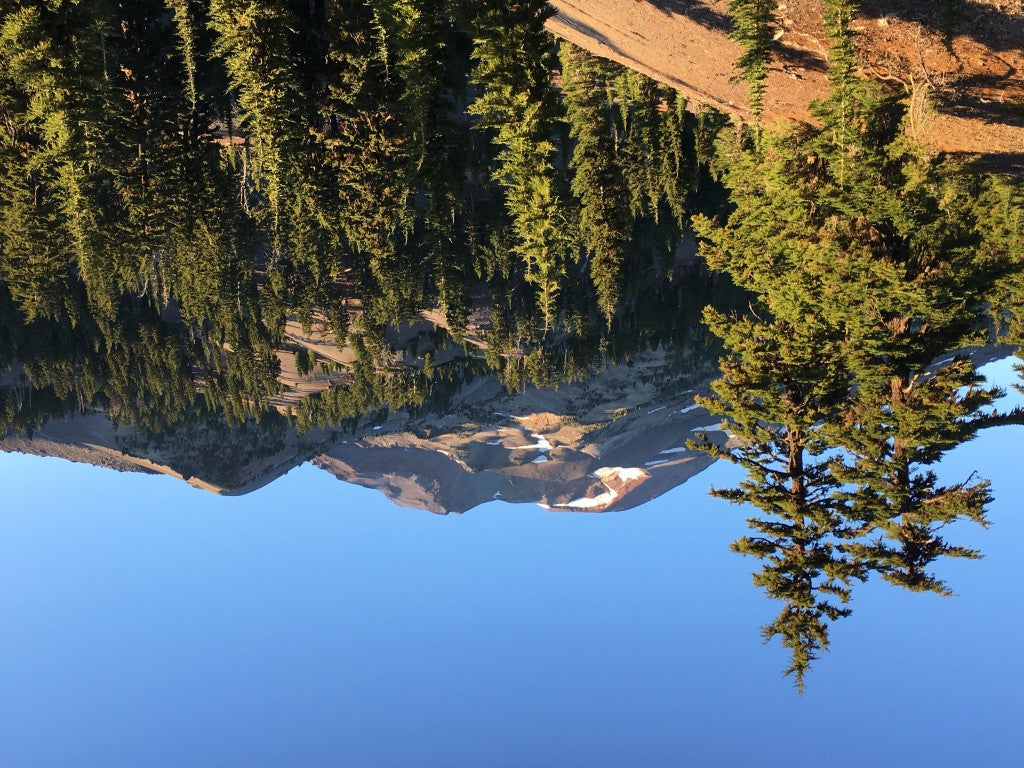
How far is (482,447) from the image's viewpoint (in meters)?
157

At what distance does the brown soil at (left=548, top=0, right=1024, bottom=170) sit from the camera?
72.4 feet

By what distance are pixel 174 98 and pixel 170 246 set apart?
47.7ft

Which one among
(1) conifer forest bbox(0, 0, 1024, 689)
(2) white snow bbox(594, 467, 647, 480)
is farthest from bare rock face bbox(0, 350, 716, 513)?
(1) conifer forest bbox(0, 0, 1024, 689)

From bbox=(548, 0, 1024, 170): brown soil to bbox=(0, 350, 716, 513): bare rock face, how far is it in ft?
274

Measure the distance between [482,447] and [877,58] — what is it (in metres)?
136

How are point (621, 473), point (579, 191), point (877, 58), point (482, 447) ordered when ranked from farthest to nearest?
point (621, 473)
point (482, 447)
point (579, 191)
point (877, 58)

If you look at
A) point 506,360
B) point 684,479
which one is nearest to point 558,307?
point 506,360

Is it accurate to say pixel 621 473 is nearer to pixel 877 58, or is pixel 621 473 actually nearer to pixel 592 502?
pixel 592 502

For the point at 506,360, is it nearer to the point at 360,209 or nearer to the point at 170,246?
the point at 170,246

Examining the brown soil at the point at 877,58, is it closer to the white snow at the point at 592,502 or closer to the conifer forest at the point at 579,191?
the conifer forest at the point at 579,191

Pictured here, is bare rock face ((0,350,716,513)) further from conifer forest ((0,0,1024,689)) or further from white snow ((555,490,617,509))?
conifer forest ((0,0,1024,689))

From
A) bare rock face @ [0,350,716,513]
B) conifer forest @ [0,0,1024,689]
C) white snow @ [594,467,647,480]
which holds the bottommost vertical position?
white snow @ [594,467,647,480]

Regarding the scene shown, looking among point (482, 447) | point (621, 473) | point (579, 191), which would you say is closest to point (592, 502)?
point (621, 473)

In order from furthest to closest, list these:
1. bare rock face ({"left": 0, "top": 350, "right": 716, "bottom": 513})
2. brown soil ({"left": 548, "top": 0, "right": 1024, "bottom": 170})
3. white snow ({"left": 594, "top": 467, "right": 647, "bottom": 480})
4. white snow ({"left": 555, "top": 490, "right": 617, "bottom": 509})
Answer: white snow ({"left": 555, "top": 490, "right": 617, "bottom": 509}), white snow ({"left": 594, "top": 467, "right": 647, "bottom": 480}), bare rock face ({"left": 0, "top": 350, "right": 716, "bottom": 513}), brown soil ({"left": 548, "top": 0, "right": 1024, "bottom": 170})
